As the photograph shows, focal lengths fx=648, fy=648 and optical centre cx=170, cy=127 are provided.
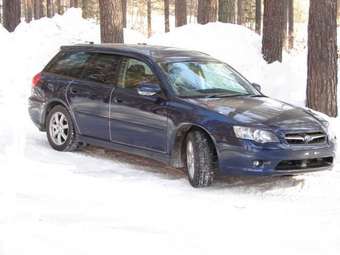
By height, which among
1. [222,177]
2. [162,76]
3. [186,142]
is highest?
[162,76]

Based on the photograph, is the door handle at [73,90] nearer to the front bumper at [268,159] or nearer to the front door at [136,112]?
the front door at [136,112]

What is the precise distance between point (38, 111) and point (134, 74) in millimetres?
1986

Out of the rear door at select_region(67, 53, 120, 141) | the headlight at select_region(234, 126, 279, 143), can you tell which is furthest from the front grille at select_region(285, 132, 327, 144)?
the rear door at select_region(67, 53, 120, 141)

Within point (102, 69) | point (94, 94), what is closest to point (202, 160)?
point (94, 94)

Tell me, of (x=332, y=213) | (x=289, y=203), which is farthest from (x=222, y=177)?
(x=332, y=213)

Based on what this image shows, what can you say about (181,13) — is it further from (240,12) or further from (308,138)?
(308,138)

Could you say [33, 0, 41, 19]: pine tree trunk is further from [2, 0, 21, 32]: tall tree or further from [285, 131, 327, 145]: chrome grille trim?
[285, 131, 327, 145]: chrome grille trim

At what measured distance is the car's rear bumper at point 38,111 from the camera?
955 centimetres

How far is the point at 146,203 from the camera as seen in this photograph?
21.7 ft

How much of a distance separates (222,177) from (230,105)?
3.11ft

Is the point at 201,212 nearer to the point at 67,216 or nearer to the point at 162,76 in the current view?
the point at 67,216

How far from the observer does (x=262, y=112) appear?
7363 millimetres

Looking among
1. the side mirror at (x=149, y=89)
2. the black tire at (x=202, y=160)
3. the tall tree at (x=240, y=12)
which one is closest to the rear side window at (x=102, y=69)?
the side mirror at (x=149, y=89)

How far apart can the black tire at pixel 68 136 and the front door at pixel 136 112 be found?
0.95 m
